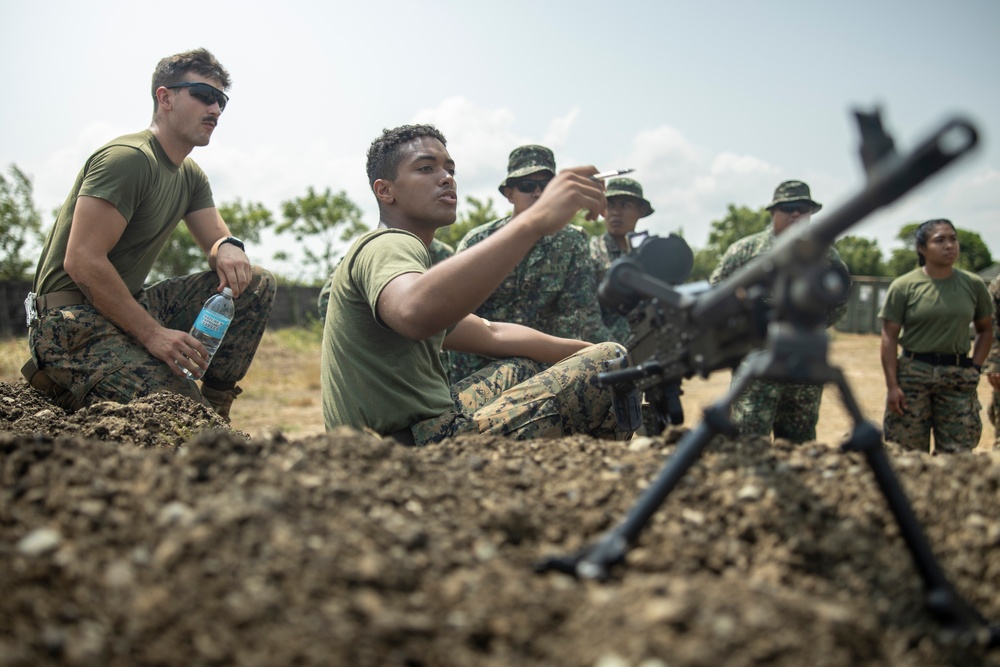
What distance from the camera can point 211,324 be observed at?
402cm

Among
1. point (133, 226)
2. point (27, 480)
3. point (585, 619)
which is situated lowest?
point (585, 619)

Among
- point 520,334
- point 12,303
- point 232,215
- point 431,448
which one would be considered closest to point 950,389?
point 520,334

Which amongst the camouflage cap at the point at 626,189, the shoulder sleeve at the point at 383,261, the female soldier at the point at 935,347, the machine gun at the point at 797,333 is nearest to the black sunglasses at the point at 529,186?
the camouflage cap at the point at 626,189

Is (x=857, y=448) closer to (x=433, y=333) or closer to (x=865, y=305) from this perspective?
(x=433, y=333)

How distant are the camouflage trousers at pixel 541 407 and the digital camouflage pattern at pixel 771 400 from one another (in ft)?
9.00

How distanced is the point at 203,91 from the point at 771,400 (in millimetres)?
4822

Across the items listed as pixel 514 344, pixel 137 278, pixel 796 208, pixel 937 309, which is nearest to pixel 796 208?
pixel 796 208

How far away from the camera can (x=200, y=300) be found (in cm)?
447

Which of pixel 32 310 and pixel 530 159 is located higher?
pixel 530 159

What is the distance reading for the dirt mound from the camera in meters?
1.30

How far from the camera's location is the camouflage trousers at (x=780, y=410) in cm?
603

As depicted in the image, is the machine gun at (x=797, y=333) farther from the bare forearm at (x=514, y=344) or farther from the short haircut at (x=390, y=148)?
the short haircut at (x=390, y=148)

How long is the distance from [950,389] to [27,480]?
6.70 meters

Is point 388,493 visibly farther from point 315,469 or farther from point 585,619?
point 585,619
